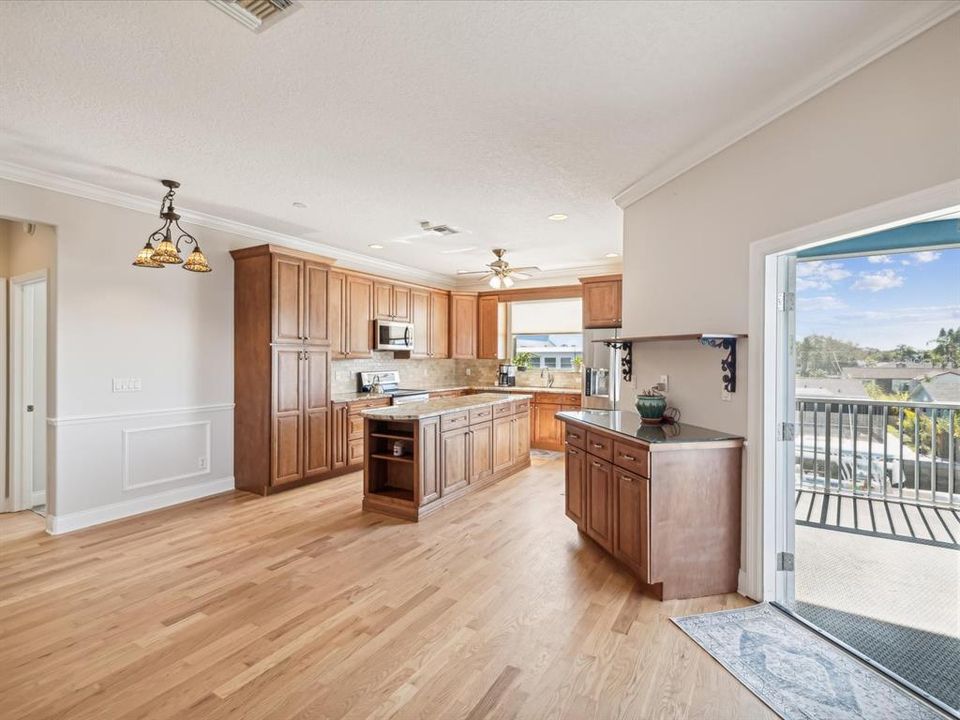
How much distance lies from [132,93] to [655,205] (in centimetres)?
345

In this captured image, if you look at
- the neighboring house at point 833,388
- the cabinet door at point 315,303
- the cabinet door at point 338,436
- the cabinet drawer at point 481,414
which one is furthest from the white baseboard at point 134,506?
the neighboring house at point 833,388

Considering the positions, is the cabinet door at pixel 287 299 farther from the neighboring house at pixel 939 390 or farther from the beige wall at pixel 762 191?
the neighboring house at pixel 939 390

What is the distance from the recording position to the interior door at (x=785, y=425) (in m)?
2.69

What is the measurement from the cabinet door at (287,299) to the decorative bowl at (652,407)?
3.55m

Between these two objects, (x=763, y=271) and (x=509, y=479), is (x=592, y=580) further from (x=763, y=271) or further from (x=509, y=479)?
(x=509, y=479)

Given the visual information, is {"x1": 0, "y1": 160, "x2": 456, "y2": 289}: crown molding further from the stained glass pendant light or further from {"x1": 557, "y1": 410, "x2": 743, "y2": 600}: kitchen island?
{"x1": 557, "y1": 410, "x2": 743, "y2": 600}: kitchen island

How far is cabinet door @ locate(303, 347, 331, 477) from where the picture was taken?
17.1 feet

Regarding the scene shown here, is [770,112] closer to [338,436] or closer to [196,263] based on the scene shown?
→ [196,263]

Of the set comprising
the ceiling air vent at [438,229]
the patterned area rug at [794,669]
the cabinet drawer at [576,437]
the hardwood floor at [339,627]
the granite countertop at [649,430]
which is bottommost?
the hardwood floor at [339,627]

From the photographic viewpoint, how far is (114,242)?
13.5ft

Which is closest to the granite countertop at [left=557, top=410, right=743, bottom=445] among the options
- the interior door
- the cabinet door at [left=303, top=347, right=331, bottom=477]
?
the interior door

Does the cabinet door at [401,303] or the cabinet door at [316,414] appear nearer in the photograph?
the cabinet door at [316,414]

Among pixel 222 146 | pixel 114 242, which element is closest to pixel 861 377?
pixel 222 146

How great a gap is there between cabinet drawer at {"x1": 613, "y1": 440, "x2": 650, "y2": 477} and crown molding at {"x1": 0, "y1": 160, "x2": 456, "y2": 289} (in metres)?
4.35
